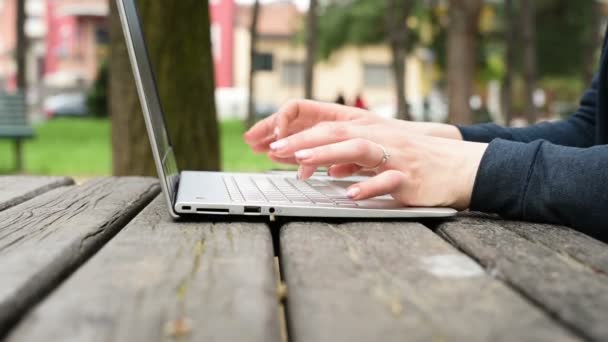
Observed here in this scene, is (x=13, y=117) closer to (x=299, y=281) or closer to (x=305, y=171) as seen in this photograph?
(x=305, y=171)

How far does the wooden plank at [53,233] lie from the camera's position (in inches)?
30.6

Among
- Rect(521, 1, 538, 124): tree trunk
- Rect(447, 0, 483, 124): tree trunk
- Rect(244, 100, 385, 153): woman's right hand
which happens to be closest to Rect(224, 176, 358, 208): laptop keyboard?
Rect(244, 100, 385, 153): woman's right hand

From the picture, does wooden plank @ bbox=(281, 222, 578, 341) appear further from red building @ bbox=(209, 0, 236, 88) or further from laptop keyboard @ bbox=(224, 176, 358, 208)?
red building @ bbox=(209, 0, 236, 88)

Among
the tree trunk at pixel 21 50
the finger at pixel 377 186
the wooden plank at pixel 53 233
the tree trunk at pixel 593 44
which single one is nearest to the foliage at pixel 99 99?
the tree trunk at pixel 21 50

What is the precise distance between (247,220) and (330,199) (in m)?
0.17

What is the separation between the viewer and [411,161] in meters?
1.30

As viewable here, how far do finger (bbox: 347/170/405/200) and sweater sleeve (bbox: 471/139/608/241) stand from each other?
139 mm

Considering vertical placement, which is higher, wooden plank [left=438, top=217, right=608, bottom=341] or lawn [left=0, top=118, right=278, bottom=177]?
wooden plank [left=438, top=217, right=608, bottom=341]

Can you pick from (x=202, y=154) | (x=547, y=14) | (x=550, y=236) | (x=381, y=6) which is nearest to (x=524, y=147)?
(x=550, y=236)

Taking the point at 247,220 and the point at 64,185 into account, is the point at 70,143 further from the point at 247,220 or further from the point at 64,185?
the point at 247,220

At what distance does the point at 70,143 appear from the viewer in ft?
40.0

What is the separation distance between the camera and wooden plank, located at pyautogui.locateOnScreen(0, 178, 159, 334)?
2.55 ft

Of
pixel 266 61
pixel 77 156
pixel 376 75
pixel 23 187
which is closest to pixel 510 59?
pixel 77 156

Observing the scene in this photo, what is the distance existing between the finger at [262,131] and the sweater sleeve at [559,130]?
44cm
